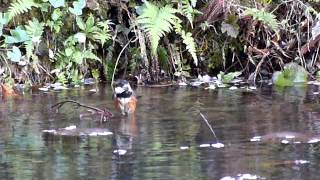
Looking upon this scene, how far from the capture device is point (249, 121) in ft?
17.4

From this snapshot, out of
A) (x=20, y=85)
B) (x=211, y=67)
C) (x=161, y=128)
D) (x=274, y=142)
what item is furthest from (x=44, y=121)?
(x=211, y=67)

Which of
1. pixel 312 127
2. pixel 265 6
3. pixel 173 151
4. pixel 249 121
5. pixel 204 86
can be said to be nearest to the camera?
pixel 173 151

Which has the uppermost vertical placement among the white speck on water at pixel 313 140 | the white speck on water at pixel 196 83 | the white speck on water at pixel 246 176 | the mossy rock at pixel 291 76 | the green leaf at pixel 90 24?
the green leaf at pixel 90 24

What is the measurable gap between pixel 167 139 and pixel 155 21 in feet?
11.2

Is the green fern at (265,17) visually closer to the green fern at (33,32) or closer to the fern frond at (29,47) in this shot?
the green fern at (33,32)

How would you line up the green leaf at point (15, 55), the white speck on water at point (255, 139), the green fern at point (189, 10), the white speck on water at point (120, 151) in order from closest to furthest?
the white speck on water at point (120, 151), the white speck on water at point (255, 139), the green leaf at point (15, 55), the green fern at point (189, 10)

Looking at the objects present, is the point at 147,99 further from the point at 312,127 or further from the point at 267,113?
the point at 312,127

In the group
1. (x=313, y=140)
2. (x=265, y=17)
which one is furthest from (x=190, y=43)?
(x=313, y=140)

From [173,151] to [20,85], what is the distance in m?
3.88

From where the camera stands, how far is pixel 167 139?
467cm

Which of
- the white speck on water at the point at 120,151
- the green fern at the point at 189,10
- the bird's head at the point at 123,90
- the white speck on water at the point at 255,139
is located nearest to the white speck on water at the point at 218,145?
the white speck on water at the point at 255,139

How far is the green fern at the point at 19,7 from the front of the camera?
26.0ft

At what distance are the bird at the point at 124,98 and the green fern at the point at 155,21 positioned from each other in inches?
75.6

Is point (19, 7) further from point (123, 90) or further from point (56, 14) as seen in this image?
point (123, 90)
